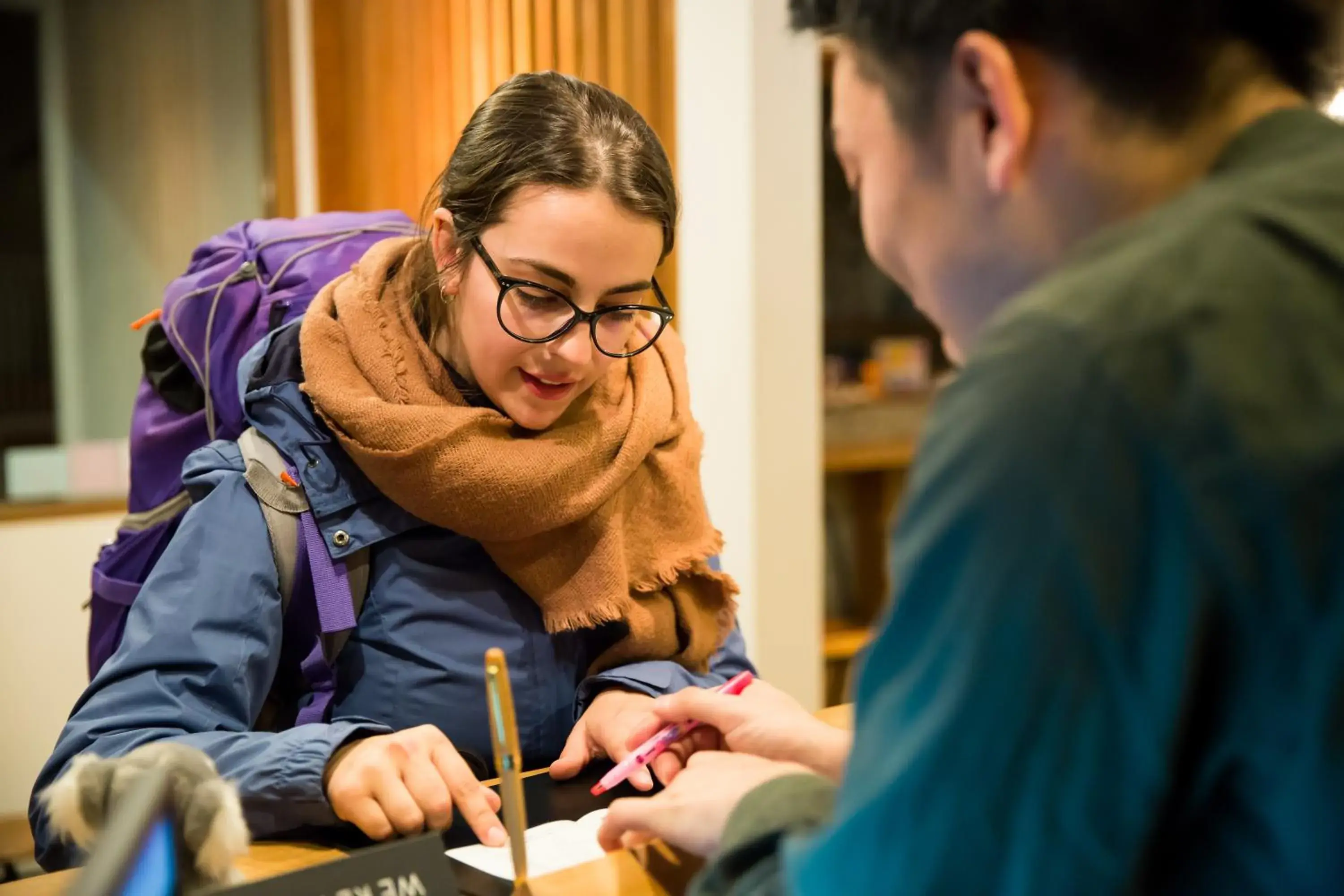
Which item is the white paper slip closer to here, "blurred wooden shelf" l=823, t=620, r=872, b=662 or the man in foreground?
the man in foreground

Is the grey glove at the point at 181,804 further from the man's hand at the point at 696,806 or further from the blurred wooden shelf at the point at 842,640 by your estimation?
the blurred wooden shelf at the point at 842,640

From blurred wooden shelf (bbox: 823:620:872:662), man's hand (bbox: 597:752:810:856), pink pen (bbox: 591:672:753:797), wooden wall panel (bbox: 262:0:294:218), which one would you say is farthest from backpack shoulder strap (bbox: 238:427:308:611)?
wooden wall panel (bbox: 262:0:294:218)

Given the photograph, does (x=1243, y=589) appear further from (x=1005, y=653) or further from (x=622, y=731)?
(x=622, y=731)

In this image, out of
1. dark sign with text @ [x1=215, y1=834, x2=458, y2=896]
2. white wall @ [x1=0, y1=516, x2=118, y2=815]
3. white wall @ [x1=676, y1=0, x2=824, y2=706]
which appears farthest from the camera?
white wall @ [x1=0, y1=516, x2=118, y2=815]

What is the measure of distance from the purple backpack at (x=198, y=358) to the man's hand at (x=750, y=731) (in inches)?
31.8

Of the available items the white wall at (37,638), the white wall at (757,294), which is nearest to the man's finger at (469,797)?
the white wall at (757,294)

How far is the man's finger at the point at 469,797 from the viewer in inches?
41.6

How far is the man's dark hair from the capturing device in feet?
1.96

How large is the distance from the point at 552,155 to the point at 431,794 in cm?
70

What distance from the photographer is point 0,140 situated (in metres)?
3.43

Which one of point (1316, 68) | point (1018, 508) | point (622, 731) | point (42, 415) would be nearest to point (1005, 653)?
point (1018, 508)

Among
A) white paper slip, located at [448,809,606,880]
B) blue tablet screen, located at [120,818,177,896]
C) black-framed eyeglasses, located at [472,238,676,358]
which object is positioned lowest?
white paper slip, located at [448,809,606,880]

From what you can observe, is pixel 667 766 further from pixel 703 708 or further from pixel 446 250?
pixel 446 250

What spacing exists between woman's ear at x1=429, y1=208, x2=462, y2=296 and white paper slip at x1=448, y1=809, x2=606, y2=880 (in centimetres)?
67
